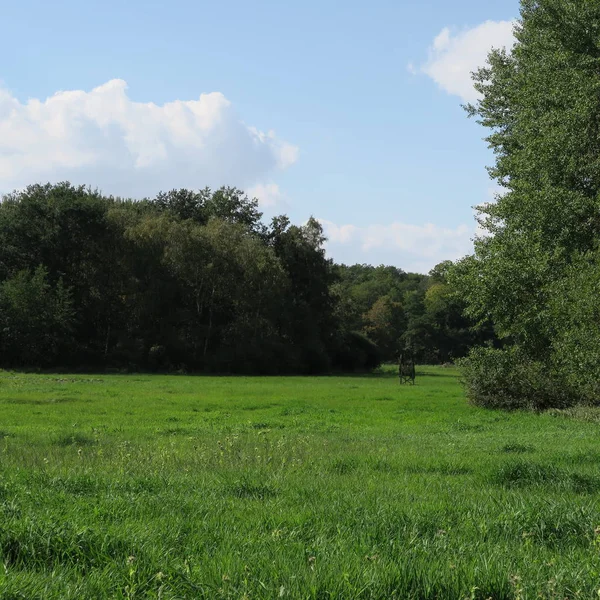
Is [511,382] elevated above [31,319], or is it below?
below

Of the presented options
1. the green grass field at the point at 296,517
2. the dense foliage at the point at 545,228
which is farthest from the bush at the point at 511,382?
the green grass field at the point at 296,517

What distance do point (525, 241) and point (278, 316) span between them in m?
42.0

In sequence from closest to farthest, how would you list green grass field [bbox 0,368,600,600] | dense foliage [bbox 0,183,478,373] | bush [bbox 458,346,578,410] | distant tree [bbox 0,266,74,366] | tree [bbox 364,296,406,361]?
1. green grass field [bbox 0,368,600,600]
2. bush [bbox 458,346,578,410]
3. distant tree [bbox 0,266,74,366]
4. dense foliage [bbox 0,183,478,373]
5. tree [bbox 364,296,406,361]

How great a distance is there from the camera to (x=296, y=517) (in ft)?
21.4

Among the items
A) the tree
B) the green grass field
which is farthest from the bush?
the tree

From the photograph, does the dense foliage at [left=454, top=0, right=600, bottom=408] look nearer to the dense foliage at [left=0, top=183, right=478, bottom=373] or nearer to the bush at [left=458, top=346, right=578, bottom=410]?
the bush at [left=458, top=346, right=578, bottom=410]

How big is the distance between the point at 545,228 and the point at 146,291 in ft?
142

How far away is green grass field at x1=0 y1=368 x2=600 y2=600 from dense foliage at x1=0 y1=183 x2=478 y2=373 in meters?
43.3

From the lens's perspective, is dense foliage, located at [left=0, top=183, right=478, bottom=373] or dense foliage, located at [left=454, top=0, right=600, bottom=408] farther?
dense foliage, located at [left=0, top=183, right=478, bottom=373]

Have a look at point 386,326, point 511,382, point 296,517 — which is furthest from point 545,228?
point 386,326

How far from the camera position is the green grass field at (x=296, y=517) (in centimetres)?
455

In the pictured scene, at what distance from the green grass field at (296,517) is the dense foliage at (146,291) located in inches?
1705

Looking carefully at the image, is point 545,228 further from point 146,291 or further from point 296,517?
point 146,291

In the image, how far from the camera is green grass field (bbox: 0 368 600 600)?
4.55 m
